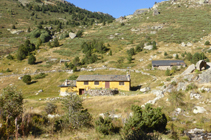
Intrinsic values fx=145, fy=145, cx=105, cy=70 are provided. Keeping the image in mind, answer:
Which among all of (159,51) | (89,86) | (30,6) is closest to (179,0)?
(159,51)

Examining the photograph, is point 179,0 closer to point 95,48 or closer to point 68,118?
point 95,48

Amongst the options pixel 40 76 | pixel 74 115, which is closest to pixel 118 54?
pixel 40 76

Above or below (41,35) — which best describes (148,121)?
below

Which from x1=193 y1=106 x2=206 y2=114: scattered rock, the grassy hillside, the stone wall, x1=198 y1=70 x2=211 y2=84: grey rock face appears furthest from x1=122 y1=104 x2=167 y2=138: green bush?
the stone wall

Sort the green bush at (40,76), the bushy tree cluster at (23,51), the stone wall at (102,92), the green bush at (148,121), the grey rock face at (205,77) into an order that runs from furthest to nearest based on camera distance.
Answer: the bushy tree cluster at (23,51)
the green bush at (40,76)
the stone wall at (102,92)
the grey rock face at (205,77)
the green bush at (148,121)

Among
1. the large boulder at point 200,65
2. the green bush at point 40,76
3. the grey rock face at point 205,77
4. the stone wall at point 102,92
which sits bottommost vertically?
the stone wall at point 102,92

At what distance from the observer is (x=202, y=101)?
19.4 m

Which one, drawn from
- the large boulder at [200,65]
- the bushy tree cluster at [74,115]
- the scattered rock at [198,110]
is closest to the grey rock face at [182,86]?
the scattered rock at [198,110]

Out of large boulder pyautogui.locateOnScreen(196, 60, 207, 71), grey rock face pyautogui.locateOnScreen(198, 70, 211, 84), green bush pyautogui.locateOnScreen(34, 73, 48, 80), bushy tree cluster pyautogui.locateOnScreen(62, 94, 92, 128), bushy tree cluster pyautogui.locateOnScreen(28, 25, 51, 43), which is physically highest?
bushy tree cluster pyautogui.locateOnScreen(28, 25, 51, 43)

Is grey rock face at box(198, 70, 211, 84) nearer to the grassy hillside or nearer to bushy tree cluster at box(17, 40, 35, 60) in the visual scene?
the grassy hillside

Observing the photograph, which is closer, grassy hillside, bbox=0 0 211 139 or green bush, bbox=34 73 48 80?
grassy hillside, bbox=0 0 211 139

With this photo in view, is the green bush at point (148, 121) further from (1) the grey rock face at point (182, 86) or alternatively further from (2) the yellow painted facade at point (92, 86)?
(2) the yellow painted facade at point (92, 86)

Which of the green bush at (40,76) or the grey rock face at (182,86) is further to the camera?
the green bush at (40,76)

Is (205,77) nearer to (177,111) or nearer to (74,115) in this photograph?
(177,111)
